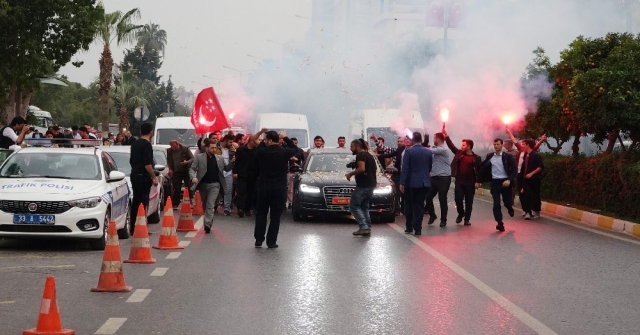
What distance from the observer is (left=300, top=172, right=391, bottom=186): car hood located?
2100 centimetres

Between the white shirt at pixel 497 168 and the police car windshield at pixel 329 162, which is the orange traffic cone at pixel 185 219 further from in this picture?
the white shirt at pixel 497 168

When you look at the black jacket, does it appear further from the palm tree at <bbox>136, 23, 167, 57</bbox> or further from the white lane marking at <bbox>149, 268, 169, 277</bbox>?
the palm tree at <bbox>136, 23, 167, 57</bbox>

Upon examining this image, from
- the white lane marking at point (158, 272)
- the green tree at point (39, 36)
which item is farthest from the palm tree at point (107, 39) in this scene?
the white lane marking at point (158, 272)

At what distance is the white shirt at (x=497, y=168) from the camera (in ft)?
67.2

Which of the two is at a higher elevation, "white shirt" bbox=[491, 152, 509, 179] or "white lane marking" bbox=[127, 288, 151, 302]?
"white shirt" bbox=[491, 152, 509, 179]

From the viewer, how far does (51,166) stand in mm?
15695

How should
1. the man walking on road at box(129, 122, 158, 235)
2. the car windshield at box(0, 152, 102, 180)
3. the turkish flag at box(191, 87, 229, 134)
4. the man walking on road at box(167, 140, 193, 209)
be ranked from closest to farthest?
the car windshield at box(0, 152, 102, 180) < the man walking on road at box(129, 122, 158, 235) < the man walking on road at box(167, 140, 193, 209) < the turkish flag at box(191, 87, 229, 134)

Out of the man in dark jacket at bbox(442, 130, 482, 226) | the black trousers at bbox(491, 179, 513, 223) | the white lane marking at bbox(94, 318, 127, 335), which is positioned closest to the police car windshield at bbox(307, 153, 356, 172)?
the man in dark jacket at bbox(442, 130, 482, 226)

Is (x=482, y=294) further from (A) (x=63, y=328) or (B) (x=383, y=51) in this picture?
(B) (x=383, y=51)

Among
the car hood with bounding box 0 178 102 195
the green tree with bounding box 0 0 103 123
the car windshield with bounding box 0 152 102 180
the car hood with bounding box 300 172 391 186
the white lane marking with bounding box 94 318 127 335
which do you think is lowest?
the white lane marking with bounding box 94 318 127 335

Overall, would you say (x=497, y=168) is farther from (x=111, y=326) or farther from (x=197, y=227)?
(x=111, y=326)

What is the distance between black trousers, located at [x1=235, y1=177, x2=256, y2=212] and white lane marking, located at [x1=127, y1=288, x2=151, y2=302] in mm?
11435

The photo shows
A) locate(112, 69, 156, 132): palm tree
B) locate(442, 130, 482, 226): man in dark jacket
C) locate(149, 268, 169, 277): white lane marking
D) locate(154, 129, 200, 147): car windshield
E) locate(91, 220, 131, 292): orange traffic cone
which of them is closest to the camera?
locate(91, 220, 131, 292): orange traffic cone

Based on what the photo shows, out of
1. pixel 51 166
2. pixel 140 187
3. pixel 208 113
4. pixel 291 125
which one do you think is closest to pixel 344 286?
pixel 51 166
